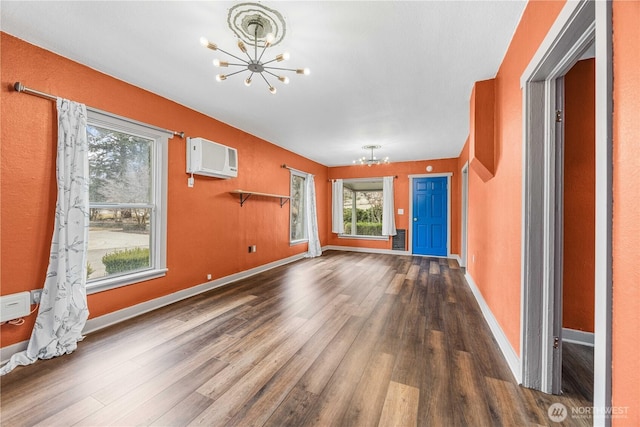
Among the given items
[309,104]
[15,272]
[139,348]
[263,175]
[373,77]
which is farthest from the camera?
[263,175]

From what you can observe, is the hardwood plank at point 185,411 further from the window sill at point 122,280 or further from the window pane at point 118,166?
the window pane at point 118,166

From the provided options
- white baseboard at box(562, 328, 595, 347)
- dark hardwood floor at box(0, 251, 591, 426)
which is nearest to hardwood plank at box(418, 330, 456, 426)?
dark hardwood floor at box(0, 251, 591, 426)

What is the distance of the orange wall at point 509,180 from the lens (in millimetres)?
1539

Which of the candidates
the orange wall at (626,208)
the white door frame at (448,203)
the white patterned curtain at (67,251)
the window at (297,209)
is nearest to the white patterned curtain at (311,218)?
the window at (297,209)

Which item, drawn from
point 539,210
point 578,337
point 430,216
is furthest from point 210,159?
point 430,216

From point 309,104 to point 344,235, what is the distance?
4.64 metres

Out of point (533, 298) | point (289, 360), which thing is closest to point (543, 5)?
point (533, 298)

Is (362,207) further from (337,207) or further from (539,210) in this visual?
(539,210)

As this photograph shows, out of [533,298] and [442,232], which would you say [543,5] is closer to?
[533,298]

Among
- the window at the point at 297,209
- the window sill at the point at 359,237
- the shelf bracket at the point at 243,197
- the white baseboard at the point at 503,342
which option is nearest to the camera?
the white baseboard at the point at 503,342

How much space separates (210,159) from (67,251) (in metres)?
1.74

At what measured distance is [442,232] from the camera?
612 centimetres

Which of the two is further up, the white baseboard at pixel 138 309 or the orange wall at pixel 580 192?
the orange wall at pixel 580 192

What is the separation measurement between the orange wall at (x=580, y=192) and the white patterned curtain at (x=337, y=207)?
16.8 ft
